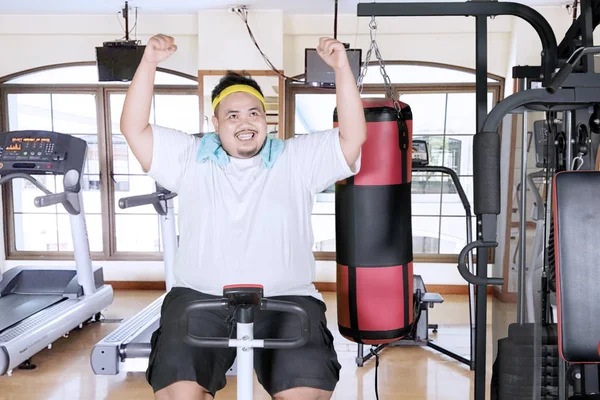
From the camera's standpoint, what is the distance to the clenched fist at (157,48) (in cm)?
172

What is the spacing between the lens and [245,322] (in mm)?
1380

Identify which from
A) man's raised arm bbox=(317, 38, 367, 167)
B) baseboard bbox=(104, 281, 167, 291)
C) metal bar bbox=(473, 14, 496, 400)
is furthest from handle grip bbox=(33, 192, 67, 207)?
metal bar bbox=(473, 14, 496, 400)

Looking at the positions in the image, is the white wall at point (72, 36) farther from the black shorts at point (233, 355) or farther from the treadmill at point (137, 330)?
the black shorts at point (233, 355)

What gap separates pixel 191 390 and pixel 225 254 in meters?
0.44

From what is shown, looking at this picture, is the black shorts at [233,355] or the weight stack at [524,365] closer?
the black shorts at [233,355]

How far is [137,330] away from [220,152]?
1.74 m

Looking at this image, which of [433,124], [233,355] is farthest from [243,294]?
[433,124]

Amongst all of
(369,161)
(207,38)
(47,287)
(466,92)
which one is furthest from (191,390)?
(466,92)

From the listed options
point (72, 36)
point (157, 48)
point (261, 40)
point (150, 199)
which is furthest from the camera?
point (72, 36)

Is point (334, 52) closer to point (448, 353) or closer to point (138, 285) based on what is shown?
point (448, 353)

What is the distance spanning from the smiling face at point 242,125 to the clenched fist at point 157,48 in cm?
27

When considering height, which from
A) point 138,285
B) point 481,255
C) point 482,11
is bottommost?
point 138,285

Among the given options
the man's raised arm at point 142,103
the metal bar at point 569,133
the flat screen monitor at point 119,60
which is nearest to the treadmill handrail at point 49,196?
the flat screen monitor at point 119,60

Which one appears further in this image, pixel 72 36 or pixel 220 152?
pixel 72 36
